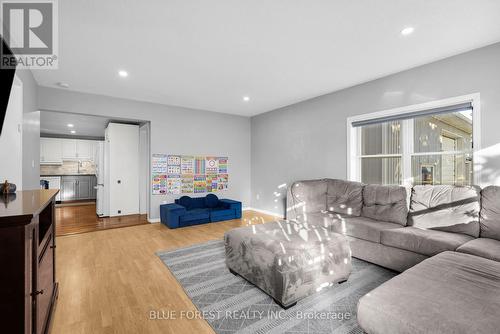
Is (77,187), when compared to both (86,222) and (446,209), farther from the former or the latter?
(446,209)

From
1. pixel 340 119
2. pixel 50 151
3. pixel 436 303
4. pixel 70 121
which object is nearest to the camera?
pixel 436 303

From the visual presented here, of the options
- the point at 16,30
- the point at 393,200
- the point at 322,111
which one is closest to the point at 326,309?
the point at 393,200

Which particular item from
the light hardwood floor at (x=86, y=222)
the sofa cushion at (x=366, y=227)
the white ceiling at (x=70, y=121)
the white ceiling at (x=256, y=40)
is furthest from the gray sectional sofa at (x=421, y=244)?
the white ceiling at (x=70, y=121)

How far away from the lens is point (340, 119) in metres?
4.29

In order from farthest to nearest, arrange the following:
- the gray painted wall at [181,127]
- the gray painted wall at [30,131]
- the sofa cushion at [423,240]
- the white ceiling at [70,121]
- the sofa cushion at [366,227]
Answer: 1. the white ceiling at [70,121]
2. the gray painted wall at [181,127]
3. the gray painted wall at [30,131]
4. the sofa cushion at [366,227]
5. the sofa cushion at [423,240]

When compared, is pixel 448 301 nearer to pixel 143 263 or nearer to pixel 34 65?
pixel 143 263

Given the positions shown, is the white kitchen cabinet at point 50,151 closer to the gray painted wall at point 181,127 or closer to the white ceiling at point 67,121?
the white ceiling at point 67,121

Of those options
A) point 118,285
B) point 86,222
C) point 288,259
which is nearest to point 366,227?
point 288,259

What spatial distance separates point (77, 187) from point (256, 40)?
8725 millimetres

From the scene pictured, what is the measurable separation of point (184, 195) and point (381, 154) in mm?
4235

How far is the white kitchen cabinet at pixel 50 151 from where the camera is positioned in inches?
308

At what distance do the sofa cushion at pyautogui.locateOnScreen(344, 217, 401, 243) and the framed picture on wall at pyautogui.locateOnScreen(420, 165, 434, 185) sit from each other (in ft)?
3.13

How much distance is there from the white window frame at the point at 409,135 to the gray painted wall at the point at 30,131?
4.89 metres

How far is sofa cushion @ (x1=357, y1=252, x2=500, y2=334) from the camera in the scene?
1128 millimetres
